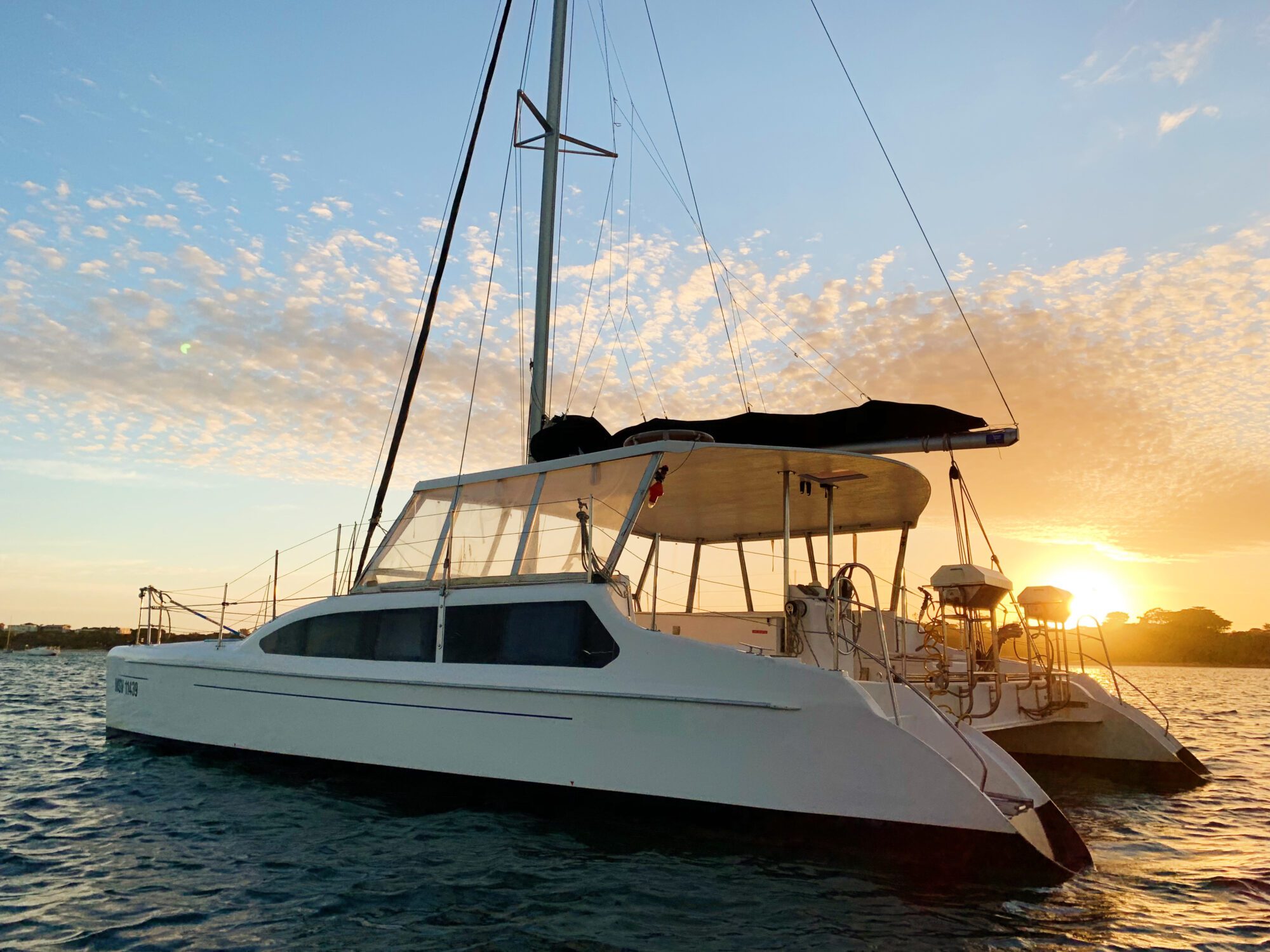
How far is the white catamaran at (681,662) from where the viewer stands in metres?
5.89

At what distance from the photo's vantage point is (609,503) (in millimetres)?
8055

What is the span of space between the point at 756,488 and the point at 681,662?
2.79 m

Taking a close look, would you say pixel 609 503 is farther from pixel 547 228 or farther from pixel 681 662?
pixel 547 228

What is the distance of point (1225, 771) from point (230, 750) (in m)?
12.3

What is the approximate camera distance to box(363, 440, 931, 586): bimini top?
Answer: 7613 mm

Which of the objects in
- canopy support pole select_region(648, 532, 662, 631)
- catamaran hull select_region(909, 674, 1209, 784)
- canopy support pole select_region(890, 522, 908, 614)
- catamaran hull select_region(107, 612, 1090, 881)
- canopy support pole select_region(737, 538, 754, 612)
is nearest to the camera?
catamaran hull select_region(107, 612, 1090, 881)

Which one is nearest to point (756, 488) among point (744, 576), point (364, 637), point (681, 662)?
point (744, 576)

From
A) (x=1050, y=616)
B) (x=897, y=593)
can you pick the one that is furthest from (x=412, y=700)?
(x=1050, y=616)

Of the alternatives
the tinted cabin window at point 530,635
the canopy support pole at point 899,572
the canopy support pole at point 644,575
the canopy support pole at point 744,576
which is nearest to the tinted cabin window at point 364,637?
the tinted cabin window at point 530,635

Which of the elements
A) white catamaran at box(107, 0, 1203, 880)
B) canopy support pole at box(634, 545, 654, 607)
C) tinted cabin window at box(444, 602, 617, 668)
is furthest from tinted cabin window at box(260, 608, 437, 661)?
canopy support pole at box(634, 545, 654, 607)

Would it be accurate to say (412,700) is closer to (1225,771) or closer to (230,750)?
(230,750)

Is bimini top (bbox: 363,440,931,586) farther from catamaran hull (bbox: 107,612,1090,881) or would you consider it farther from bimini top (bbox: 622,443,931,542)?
catamaran hull (bbox: 107,612,1090,881)

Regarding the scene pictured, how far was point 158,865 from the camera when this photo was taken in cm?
596

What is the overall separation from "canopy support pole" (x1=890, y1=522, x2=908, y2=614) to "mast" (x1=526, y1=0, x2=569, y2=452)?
4.56 m
